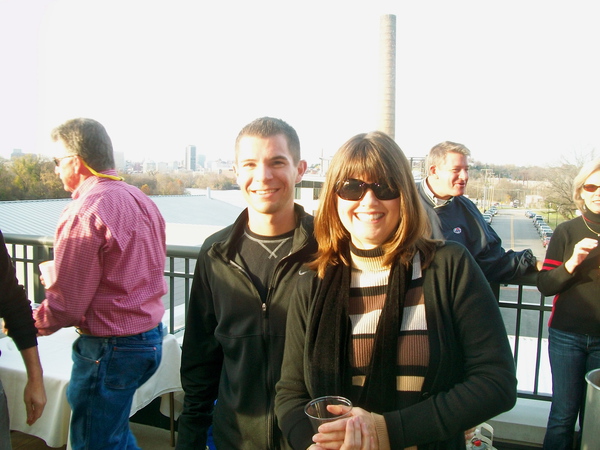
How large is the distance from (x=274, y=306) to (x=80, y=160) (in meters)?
1.41

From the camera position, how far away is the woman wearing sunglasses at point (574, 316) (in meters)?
2.48

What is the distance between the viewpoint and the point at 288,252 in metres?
1.87

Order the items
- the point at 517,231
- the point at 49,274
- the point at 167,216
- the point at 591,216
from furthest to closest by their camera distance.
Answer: the point at 517,231
the point at 167,216
the point at 591,216
the point at 49,274

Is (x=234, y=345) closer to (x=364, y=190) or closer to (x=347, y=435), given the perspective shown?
(x=347, y=435)

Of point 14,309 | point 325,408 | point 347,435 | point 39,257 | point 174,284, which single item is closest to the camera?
point 347,435

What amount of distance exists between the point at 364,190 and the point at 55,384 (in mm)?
2215

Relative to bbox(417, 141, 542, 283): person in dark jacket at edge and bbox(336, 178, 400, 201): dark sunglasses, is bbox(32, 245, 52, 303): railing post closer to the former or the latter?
bbox(417, 141, 542, 283): person in dark jacket at edge

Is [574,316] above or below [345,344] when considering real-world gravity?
below

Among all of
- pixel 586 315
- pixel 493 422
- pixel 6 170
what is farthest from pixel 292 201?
pixel 6 170

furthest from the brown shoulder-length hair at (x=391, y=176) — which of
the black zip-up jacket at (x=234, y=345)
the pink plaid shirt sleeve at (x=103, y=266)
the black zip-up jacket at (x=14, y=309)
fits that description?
the black zip-up jacket at (x=14, y=309)

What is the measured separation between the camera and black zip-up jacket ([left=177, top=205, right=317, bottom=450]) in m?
1.76

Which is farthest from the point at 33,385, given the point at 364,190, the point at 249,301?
the point at 364,190

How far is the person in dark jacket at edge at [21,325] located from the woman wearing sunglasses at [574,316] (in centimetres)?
267

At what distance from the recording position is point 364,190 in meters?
1.51
